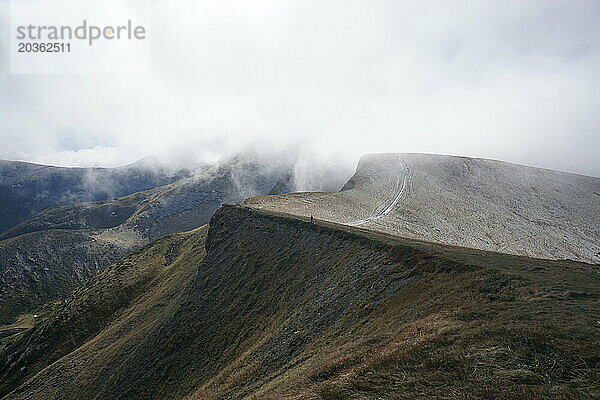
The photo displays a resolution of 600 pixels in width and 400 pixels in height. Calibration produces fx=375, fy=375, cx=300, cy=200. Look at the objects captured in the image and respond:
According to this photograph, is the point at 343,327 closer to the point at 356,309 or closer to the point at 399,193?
the point at 356,309

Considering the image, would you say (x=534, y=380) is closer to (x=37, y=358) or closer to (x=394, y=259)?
(x=394, y=259)

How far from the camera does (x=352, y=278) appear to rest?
3284cm

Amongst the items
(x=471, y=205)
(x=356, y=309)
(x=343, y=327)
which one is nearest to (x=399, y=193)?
(x=471, y=205)

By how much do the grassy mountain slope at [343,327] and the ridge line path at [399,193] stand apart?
20627mm

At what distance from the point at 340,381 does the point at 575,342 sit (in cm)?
955

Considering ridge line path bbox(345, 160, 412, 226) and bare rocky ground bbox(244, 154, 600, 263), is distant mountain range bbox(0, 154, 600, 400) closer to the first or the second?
bare rocky ground bbox(244, 154, 600, 263)

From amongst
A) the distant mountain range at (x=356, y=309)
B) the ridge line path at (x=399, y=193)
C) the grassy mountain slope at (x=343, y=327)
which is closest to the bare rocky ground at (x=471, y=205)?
the ridge line path at (x=399, y=193)

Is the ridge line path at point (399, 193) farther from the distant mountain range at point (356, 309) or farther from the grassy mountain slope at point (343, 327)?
the grassy mountain slope at point (343, 327)

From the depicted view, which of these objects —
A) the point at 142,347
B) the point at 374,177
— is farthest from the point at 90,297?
the point at 374,177

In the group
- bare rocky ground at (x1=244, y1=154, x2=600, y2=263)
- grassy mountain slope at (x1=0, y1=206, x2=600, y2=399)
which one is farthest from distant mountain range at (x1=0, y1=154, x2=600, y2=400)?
bare rocky ground at (x1=244, y1=154, x2=600, y2=263)

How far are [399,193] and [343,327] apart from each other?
7582 cm

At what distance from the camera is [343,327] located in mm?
26469

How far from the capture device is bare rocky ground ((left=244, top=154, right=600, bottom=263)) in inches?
2899

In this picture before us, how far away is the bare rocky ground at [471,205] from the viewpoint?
7362 cm
